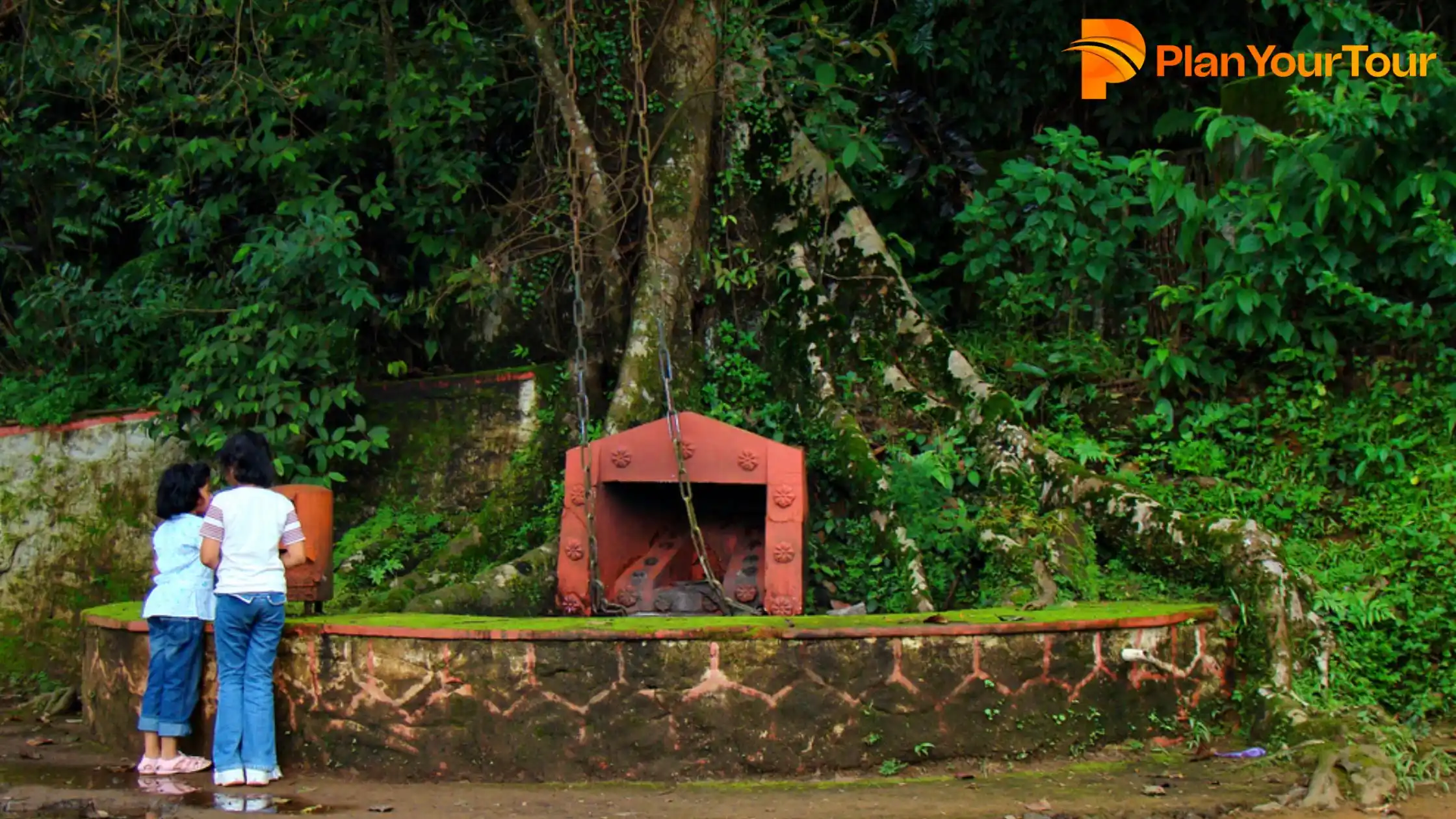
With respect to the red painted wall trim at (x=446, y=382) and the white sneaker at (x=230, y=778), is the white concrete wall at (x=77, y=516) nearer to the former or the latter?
the red painted wall trim at (x=446, y=382)

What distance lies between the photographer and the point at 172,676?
6.41 meters

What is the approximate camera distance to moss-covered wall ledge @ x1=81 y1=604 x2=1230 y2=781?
5930 millimetres

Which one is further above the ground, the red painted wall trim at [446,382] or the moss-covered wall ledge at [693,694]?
the red painted wall trim at [446,382]

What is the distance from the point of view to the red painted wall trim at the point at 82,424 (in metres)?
9.31

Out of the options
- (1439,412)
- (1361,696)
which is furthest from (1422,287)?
(1361,696)

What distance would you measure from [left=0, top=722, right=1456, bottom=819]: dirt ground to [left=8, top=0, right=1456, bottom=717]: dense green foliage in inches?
53.7

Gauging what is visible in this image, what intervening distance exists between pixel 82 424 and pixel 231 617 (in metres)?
3.96

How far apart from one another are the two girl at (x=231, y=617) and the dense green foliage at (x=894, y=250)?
1786 mm

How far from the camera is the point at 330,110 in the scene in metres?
9.81

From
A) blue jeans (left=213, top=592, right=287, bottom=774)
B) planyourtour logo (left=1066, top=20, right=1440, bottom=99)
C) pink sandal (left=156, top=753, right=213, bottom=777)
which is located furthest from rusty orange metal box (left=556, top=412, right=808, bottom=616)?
planyourtour logo (left=1066, top=20, right=1440, bottom=99)

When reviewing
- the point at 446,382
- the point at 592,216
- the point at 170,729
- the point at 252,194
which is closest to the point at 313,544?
the point at 170,729

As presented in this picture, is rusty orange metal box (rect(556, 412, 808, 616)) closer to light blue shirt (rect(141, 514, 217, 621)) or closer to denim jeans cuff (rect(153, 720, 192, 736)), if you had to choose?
light blue shirt (rect(141, 514, 217, 621))

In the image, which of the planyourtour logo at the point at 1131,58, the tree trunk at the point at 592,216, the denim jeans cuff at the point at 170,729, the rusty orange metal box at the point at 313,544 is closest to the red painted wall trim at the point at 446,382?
the tree trunk at the point at 592,216

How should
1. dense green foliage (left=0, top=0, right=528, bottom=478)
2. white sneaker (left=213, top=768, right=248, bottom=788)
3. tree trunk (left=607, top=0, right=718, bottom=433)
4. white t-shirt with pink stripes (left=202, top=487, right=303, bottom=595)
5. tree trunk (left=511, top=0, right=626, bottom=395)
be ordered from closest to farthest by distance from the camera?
white sneaker (left=213, top=768, right=248, bottom=788), white t-shirt with pink stripes (left=202, top=487, right=303, bottom=595), tree trunk (left=607, top=0, right=718, bottom=433), tree trunk (left=511, top=0, right=626, bottom=395), dense green foliage (left=0, top=0, right=528, bottom=478)
